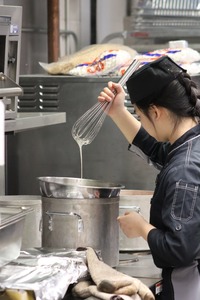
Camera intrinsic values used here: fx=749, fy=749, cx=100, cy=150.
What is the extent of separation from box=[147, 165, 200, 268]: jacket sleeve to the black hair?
0.18m

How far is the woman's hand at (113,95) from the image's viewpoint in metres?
2.50

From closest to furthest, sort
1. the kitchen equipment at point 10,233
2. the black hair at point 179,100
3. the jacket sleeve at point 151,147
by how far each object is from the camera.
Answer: the kitchen equipment at point 10,233 < the black hair at point 179,100 < the jacket sleeve at point 151,147

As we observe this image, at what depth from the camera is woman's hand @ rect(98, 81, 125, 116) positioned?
2496 mm

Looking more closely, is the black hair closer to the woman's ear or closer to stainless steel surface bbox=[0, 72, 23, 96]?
the woman's ear

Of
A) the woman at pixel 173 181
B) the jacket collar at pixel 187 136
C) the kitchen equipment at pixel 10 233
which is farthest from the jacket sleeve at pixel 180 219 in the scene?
the kitchen equipment at pixel 10 233

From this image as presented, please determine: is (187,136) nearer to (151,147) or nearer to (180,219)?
(180,219)

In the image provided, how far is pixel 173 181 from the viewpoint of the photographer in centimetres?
218

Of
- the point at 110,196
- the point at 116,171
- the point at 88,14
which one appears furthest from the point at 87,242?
the point at 88,14

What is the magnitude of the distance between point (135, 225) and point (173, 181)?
212mm

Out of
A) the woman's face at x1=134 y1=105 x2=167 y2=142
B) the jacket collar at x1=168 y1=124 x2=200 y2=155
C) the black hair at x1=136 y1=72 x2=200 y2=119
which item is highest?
the black hair at x1=136 y1=72 x2=200 y2=119

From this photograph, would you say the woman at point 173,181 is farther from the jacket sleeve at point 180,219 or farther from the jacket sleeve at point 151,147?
the jacket sleeve at point 151,147

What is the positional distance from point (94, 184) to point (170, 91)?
0.49 metres

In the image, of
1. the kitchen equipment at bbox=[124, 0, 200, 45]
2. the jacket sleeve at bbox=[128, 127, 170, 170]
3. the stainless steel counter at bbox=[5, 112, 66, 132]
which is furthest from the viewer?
the kitchen equipment at bbox=[124, 0, 200, 45]

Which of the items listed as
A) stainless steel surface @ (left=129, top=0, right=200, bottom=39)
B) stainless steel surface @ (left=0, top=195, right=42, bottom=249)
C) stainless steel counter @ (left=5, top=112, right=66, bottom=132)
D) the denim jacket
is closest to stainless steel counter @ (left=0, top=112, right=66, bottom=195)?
stainless steel counter @ (left=5, top=112, right=66, bottom=132)
